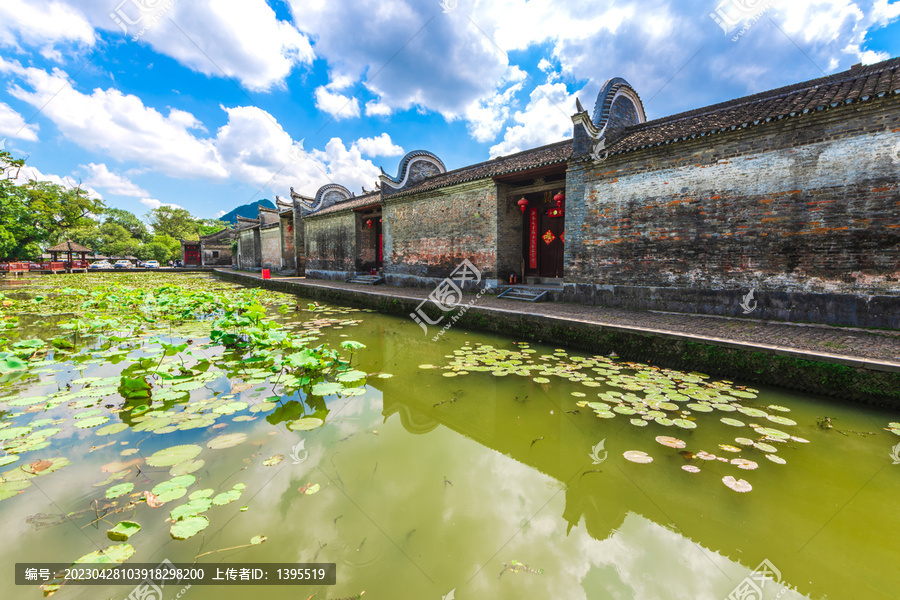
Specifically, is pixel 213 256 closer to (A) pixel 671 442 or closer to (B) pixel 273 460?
(B) pixel 273 460

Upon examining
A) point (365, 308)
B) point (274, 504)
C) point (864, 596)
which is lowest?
point (864, 596)

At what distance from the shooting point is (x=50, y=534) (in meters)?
1.66

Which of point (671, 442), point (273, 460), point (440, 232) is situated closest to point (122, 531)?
point (273, 460)

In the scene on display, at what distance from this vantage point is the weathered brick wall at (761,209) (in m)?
4.66

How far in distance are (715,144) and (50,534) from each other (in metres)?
8.53

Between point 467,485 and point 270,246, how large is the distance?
73.3 feet

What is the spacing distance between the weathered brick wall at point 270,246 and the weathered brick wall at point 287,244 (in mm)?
764

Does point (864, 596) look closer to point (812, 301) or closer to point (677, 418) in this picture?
point (677, 418)

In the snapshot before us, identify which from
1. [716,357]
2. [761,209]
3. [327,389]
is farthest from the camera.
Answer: [761,209]

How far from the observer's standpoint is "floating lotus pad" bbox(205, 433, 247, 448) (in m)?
2.42

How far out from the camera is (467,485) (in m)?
2.12

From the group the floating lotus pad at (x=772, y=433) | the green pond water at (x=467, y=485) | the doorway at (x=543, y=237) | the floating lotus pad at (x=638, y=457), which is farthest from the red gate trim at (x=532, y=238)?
the floating lotus pad at (x=638, y=457)

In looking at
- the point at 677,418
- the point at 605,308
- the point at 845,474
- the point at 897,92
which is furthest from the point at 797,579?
the point at 897,92

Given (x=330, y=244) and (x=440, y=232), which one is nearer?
(x=440, y=232)
